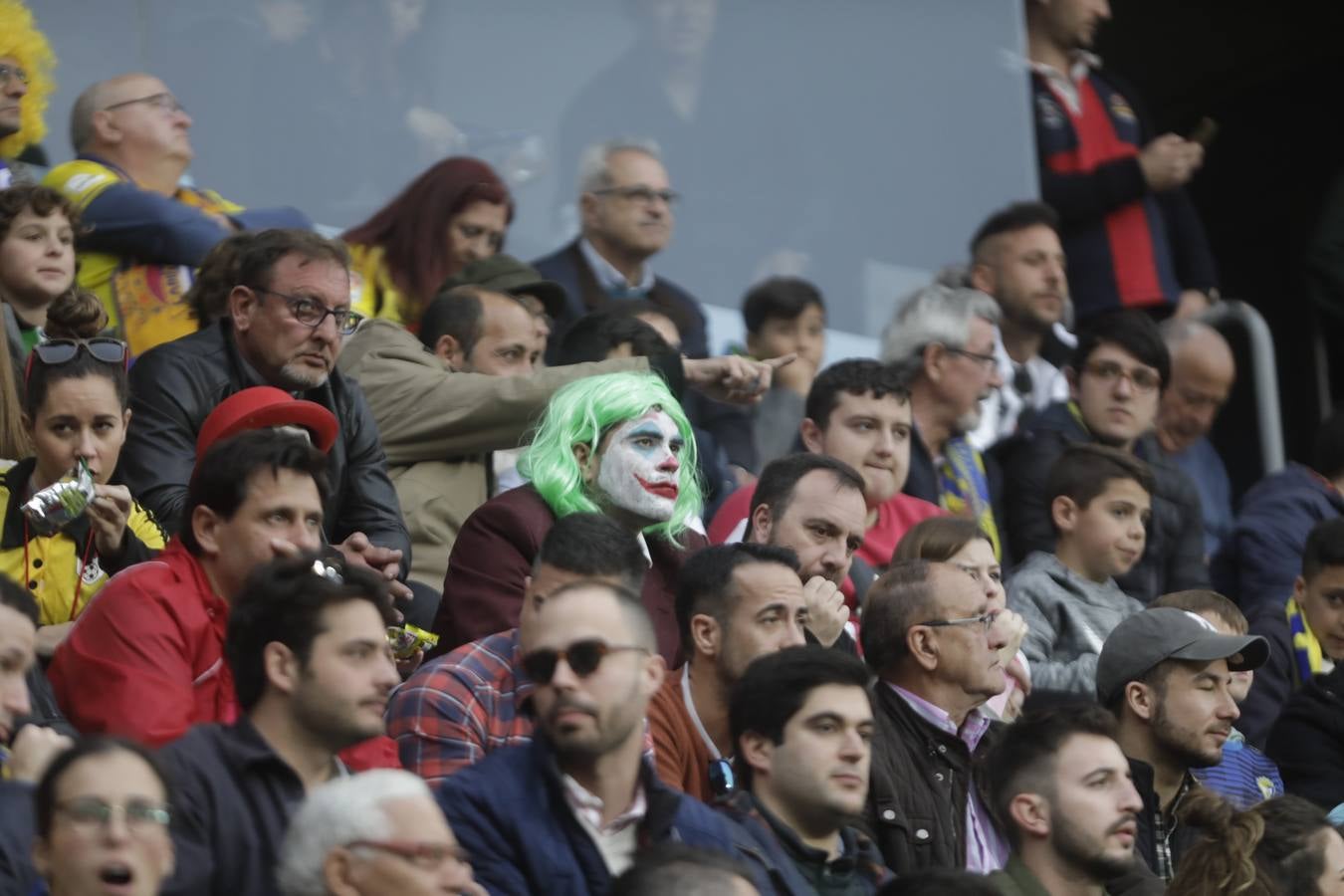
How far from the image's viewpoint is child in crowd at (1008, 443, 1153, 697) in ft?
25.1

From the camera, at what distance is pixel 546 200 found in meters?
10.2

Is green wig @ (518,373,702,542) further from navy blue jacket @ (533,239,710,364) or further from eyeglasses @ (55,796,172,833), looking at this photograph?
eyeglasses @ (55,796,172,833)

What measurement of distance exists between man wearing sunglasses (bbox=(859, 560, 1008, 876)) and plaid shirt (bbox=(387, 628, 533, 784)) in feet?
3.15

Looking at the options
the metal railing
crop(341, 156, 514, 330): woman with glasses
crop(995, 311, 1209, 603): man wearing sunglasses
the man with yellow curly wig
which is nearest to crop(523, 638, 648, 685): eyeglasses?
the man with yellow curly wig

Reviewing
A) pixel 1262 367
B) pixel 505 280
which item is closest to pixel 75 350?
pixel 505 280

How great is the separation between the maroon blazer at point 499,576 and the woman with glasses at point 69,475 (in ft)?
2.49

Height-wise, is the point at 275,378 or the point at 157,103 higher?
the point at 157,103

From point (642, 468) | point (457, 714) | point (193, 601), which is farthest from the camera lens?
point (642, 468)

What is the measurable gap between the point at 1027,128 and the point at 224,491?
631cm

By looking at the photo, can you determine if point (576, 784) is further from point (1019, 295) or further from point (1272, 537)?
point (1019, 295)

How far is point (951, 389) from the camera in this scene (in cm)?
876

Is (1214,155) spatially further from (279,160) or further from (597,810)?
(597,810)

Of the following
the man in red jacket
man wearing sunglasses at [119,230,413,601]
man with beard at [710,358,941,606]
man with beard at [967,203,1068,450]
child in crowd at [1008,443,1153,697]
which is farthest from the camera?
man with beard at [967,203,1068,450]

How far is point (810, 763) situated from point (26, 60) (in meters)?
3.95
